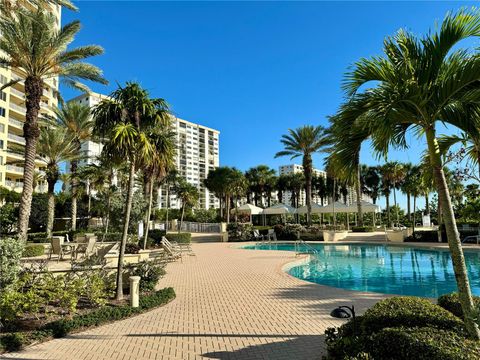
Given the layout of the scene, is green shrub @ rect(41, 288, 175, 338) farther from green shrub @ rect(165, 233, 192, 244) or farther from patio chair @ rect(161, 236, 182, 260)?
green shrub @ rect(165, 233, 192, 244)

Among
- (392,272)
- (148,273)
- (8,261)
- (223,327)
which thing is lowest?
(392,272)

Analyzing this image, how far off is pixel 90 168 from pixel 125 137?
84.3 ft

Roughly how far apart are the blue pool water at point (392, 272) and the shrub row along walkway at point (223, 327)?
296 cm

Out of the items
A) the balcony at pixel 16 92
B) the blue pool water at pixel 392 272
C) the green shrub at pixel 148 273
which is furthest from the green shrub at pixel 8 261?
the balcony at pixel 16 92

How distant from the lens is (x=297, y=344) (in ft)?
17.5

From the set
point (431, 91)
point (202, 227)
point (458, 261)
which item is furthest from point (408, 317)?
point (202, 227)

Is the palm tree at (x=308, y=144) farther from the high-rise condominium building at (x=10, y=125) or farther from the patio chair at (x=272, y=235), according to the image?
the high-rise condominium building at (x=10, y=125)

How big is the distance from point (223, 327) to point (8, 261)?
14.2ft

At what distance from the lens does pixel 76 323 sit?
20.6 feet

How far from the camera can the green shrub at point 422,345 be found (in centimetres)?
324

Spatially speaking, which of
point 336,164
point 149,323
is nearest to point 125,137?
point 149,323

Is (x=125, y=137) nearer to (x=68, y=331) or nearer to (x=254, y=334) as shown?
(x=68, y=331)

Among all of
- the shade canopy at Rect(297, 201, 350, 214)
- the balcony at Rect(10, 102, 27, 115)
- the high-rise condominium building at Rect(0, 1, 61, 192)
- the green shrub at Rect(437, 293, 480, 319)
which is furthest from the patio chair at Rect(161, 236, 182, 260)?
the balcony at Rect(10, 102, 27, 115)

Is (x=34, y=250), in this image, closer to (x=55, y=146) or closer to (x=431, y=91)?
(x=55, y=146)
